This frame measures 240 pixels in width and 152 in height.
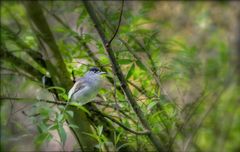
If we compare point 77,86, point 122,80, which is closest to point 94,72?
point 77,86

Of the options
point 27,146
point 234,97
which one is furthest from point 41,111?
point 234,97

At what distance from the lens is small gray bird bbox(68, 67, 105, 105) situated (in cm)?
264

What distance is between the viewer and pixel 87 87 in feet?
8.75

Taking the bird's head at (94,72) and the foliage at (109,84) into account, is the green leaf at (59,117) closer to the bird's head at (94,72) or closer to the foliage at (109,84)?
the foliage at (109,84)

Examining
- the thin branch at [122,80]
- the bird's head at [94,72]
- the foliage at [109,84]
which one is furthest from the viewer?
the bird's head at [94,72]

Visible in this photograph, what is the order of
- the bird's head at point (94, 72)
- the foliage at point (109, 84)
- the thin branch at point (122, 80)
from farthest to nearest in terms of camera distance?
the bird's head at point (94, 72) < the foliage at point (109, 84) < the thin branch at point (122, 80)

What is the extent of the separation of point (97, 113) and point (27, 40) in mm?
828

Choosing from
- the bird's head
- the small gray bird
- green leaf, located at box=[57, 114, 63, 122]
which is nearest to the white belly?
the small gray bird

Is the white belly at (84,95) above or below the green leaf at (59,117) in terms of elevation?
above

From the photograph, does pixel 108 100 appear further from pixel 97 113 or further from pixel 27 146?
pixel 27 146

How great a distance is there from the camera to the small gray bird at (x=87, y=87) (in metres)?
2.64

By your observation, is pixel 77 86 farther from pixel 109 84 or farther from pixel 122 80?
pixel 122 80

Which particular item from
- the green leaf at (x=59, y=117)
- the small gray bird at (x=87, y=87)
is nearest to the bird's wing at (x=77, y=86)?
the small gray bird at (x=87, y=87)

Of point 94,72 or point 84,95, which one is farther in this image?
point 94,72
